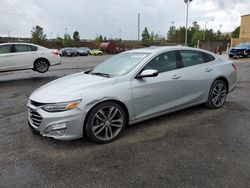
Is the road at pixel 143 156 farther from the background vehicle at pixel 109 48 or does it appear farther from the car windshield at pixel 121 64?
the background vehicle at pixel 109 48

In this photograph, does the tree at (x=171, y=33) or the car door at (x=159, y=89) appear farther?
the tree at (x=171, y=33)

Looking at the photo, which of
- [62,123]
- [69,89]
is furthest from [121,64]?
[62,123]

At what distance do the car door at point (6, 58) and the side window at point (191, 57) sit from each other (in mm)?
7987

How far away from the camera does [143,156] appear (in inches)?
133

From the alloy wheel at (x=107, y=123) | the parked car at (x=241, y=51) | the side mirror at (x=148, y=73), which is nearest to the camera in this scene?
the alloy wheel at (x=107, y=123)

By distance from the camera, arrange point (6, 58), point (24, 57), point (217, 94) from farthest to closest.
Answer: point (24, 57) < point (6, 58) < point (217, 94)

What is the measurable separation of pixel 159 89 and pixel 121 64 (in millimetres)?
860

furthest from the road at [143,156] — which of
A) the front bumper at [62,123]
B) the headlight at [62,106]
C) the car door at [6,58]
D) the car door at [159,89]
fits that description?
the car door at [6,58]

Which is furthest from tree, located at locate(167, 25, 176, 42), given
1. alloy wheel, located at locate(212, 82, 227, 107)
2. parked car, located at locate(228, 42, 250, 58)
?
alloy wheel, located at locate(212, 82, 227, 107)

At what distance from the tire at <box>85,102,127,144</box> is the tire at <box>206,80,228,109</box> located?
2306 mm

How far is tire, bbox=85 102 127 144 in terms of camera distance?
3.65 metres

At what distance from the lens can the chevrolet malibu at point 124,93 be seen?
3525 millimetres

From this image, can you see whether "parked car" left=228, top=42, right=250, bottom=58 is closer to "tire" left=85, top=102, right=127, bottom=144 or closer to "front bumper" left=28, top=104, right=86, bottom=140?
"tire" left=85, top=102, right=127, bottom=144

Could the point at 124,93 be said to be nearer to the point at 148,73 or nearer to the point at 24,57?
the point at 148,73
